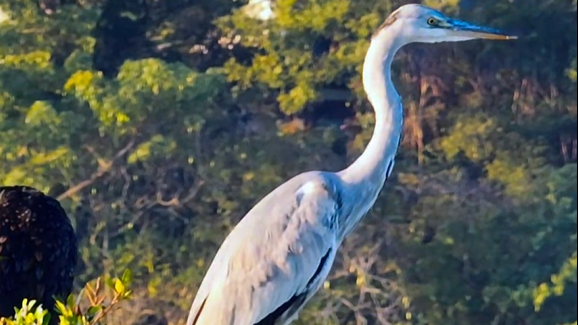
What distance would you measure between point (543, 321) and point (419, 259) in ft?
1.56

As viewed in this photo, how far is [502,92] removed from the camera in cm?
312

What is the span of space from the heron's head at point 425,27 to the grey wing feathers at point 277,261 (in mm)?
362

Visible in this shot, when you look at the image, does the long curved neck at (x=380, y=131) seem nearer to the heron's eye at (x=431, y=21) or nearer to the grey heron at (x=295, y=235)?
the grey heron at (x=295, y=235)

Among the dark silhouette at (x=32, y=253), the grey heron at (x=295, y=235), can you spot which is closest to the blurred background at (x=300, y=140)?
the dark silhouette at (x=32, y=253)

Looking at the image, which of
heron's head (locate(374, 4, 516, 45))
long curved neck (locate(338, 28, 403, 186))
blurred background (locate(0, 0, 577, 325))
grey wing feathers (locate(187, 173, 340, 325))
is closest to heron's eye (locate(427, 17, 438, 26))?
heron's head (locate(374, 4, 516, 45))

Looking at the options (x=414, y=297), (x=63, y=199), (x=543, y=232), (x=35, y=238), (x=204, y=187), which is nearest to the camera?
(x=35, y=238)

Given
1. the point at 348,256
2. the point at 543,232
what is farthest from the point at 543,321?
the point at 348,256

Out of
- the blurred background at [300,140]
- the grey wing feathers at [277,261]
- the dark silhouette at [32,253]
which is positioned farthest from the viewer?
the blurred background at [300,140]

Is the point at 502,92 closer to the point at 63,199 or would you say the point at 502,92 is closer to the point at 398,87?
the point at 398,87

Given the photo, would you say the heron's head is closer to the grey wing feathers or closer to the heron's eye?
the heron's eye

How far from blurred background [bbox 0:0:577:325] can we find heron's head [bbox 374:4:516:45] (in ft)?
2.72

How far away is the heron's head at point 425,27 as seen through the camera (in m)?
2.03

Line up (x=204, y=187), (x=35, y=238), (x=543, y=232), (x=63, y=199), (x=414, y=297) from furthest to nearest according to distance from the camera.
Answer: (x=543, y=232) < (x=414, y=297) < (x=204, y=187) < (x=63, y=199) < (x=35, y=238)

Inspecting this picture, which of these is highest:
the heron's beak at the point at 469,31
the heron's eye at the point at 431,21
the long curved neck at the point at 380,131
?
the heron's eye at the point at 431,21
